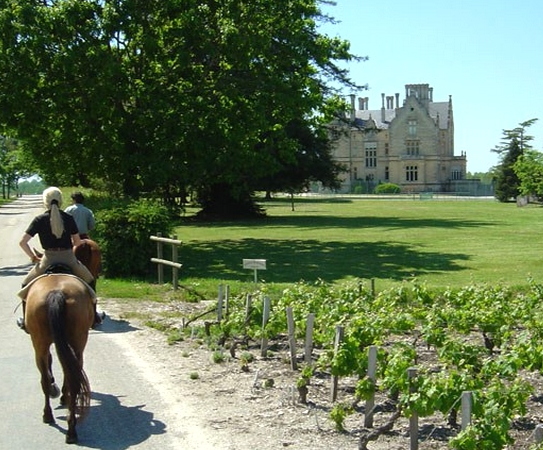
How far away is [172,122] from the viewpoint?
25.2 meters

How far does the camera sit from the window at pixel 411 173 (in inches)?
5059

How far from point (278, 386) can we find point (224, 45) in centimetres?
1795

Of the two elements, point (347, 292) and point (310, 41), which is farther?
point (310, 41)

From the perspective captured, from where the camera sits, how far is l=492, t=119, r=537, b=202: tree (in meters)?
84.6

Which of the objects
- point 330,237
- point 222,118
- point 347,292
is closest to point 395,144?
point 330,237

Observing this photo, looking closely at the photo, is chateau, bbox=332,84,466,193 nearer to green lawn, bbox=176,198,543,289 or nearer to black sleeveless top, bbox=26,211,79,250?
green lawn, bbox=176,198,543,289

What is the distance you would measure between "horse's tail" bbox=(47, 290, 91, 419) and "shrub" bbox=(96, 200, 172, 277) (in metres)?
11.9

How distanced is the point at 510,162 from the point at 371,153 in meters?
47.7

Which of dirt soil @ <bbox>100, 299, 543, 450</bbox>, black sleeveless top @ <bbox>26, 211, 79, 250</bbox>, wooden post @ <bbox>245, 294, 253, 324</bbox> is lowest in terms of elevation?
dirt soil @ <bbox>100, 299, 543, 450</bbox>

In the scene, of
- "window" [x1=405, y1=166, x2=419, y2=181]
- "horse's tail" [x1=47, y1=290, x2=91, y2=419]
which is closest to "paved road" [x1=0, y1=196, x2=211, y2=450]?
"horse's tail" [x1=47, y1=290, x2=91, y2=419]

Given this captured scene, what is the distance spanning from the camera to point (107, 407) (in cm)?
852

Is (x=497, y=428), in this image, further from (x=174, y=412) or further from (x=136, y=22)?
(x=136, y=22)

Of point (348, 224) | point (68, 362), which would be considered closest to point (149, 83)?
point (68, 362)

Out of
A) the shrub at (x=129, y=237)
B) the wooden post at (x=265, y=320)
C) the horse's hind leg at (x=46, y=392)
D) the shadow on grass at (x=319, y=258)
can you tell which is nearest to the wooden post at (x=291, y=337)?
the wooden post at (x=265, y=320)
